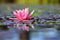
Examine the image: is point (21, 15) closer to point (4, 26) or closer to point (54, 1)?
point (4, 26)

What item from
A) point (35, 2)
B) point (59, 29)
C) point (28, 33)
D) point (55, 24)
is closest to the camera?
point (28, 33)

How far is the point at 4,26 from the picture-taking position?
1.26 meters

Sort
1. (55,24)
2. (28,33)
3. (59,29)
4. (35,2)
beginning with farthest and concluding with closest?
(35,2)
(55,24)
(59,29)
(28,33)

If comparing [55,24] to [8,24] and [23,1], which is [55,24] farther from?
[23,1]

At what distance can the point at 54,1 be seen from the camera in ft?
11.1

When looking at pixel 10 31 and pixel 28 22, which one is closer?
pixel 10 31

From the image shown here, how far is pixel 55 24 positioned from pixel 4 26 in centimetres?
34

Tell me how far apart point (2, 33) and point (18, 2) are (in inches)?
92.9

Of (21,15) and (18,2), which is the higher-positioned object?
(21,15)

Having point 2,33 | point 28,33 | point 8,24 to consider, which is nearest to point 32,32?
point 28,33

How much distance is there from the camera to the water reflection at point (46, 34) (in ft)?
3.17

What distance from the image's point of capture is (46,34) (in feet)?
3.42

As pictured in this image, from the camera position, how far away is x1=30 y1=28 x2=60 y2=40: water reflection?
965 millimetres

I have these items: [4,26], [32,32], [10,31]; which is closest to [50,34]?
[32,32]
